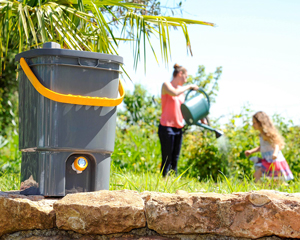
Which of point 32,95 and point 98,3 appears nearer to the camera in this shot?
point 32,95

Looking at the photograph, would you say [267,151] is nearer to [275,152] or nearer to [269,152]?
[269,152]

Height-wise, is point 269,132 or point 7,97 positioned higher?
point 7,97

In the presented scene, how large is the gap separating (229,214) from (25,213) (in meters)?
1.00

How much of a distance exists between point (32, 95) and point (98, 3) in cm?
173

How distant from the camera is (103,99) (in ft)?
6.38

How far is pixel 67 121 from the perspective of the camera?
6.17ft

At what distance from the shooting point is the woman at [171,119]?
165 inches

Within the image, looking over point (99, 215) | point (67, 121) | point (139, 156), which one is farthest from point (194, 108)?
point (99, 215)

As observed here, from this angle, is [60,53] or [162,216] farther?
[60,53]

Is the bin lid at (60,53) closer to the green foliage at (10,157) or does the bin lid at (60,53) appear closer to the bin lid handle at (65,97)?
the bin lid handle at (65,97)

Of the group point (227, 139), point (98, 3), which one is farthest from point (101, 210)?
point (227, 139)

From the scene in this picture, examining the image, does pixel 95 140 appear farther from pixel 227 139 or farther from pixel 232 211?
pixel 227 139

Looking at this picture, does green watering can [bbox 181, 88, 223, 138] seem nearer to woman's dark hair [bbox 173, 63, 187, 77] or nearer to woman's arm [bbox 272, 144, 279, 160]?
woman's dark hair [bbox 173, 63, 187, 77]

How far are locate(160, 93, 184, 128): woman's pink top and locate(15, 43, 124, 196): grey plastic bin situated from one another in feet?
7.22
